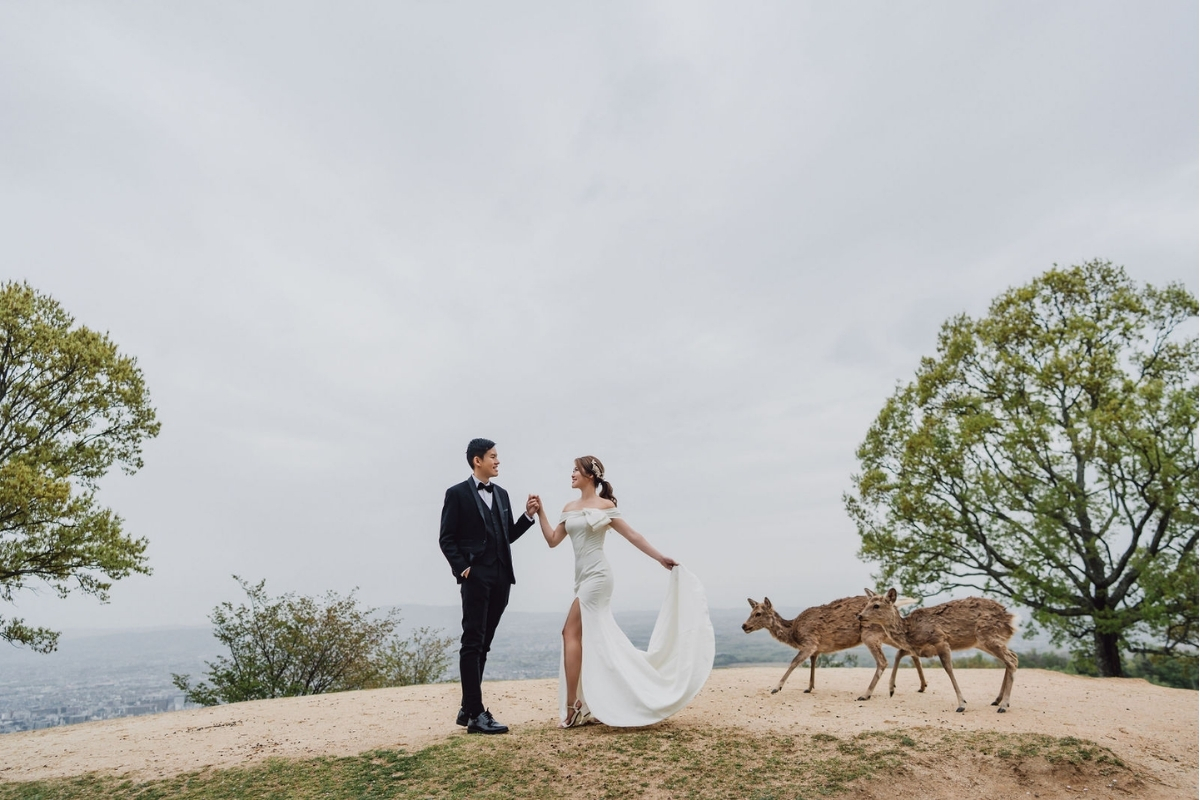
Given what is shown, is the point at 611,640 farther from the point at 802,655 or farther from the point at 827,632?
the point at 827,632

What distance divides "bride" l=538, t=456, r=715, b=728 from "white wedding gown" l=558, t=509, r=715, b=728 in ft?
0.03

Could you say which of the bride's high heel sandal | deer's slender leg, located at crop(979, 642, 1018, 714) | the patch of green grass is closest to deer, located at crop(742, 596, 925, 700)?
deer's slender leg, located at crop(979, 642, 1018, 714)

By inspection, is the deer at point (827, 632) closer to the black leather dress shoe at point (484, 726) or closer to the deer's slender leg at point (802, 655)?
the deer's slender leg at point (802, 655)

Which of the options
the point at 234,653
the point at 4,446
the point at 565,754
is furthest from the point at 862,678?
the point at 4,446

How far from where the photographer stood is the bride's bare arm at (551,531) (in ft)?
26.5

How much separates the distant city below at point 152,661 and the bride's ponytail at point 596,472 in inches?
58.3

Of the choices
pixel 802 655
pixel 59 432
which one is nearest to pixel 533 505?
pixel 802 655

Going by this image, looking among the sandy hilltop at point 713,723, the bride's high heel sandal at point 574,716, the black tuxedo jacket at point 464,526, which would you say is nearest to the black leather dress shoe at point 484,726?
the sandy hilltop at point 713,723

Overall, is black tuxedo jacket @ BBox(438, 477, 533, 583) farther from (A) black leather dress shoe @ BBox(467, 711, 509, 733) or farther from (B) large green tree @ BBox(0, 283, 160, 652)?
(B) large green tree @ BBox(0, 283, 160, 652)

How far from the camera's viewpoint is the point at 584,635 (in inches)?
309

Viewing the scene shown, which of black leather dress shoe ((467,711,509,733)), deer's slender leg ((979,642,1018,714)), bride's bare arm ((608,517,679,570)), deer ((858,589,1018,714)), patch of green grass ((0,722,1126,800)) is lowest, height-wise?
patch of green grass ((0,722,1126,800))

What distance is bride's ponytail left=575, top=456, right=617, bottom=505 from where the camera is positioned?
821 cm

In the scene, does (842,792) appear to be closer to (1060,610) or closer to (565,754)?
(565,754)

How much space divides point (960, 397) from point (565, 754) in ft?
60.6
